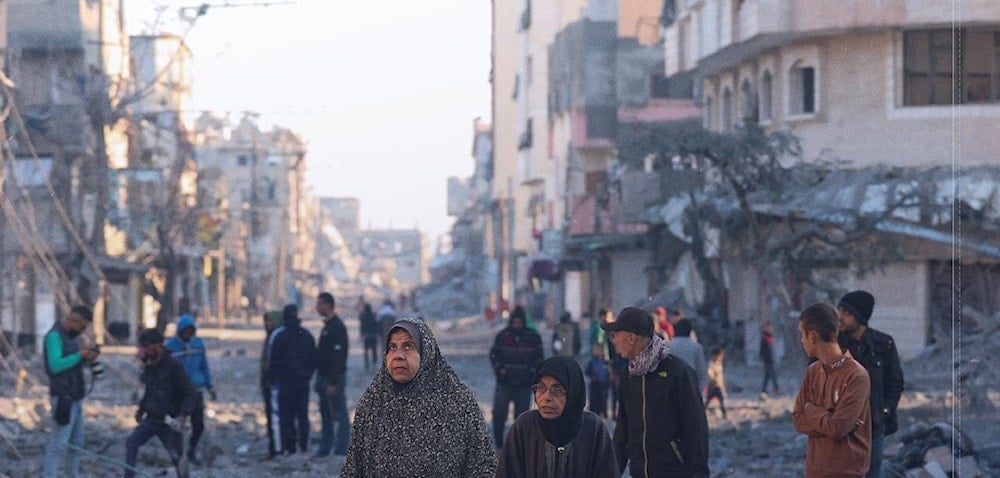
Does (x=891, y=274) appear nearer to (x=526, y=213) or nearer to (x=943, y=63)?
(x=943, y=63)

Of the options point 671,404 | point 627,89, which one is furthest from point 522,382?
point 627,89

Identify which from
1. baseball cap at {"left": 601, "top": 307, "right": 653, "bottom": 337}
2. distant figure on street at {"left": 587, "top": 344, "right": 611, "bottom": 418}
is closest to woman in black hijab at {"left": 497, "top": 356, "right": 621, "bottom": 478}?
baseball cap at {"left": 601, "top": 307, "right": 653, "bottom": 337}

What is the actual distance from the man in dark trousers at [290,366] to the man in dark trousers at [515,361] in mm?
1794

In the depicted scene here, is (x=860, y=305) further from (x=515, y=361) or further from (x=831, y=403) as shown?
(x=515, y=361)

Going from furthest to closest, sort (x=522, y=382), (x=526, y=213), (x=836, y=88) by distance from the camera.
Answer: (x=526, y=213), (x=836, y=88), (x=522, y=382)

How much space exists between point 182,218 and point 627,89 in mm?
15255

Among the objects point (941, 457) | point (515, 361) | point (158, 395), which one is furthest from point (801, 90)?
point (158, 395)

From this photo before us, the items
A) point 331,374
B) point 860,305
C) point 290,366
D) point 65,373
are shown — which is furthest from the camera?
point 331,374

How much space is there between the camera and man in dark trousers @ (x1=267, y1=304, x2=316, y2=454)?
15.5 metres

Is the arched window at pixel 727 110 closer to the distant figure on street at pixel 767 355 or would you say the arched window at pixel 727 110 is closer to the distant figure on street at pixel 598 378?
the distant figure on street at pixel 767 355

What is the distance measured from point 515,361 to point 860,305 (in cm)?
666

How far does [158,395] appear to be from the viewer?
1277cm

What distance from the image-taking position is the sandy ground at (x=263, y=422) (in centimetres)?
1528

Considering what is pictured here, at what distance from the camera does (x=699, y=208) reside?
3228 centimetres
